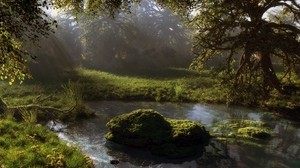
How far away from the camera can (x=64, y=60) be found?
156 feet

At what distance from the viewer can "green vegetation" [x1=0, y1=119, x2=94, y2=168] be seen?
12820 millimetres

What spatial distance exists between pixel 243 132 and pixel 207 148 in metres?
3.60

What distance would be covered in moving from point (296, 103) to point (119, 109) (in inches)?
527

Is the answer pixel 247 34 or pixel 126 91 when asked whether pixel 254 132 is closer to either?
pixel 247 34

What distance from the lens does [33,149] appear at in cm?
1370

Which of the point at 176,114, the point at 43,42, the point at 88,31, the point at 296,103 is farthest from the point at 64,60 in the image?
the point at 296,103

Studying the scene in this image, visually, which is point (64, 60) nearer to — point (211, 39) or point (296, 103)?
point (211, 39)

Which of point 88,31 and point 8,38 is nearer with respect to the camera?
point 8,38

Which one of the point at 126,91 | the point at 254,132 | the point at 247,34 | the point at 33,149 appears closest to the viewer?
the point at 33,149

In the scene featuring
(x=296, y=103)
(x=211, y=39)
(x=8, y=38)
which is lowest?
(x=296, y=103)

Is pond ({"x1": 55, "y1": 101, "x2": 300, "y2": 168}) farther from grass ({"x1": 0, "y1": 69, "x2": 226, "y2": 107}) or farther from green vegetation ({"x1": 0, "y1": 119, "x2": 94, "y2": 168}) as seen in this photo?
grass ({"x1": 0, "y1": 69, "x2": 226, "y2": 107})

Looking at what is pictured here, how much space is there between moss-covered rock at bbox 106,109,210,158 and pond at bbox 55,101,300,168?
49 centimetres

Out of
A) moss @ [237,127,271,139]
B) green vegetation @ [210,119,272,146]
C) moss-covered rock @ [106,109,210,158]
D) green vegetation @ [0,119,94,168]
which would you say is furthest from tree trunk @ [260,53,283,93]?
green vegetation @ [0,119,94,168]

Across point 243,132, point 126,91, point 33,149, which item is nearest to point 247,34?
point 243,132
